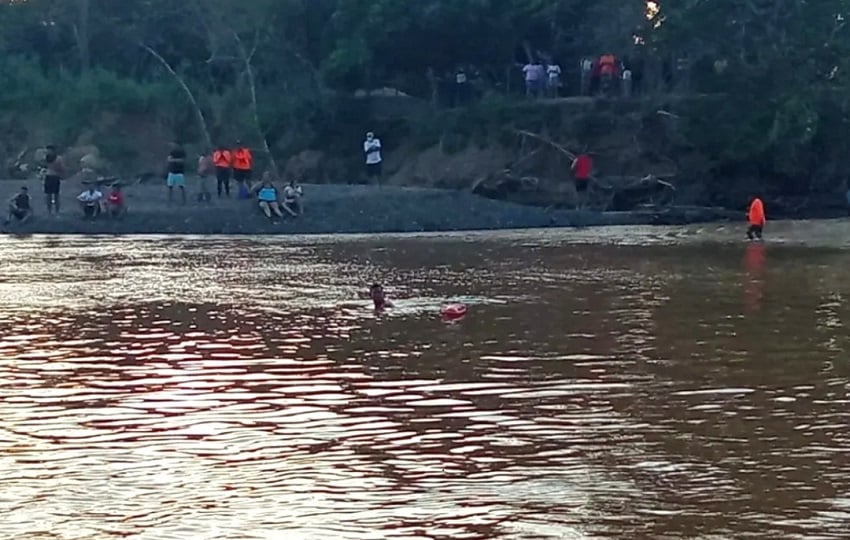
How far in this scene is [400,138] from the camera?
50125mm

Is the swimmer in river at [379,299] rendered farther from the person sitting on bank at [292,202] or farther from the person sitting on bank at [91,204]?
the person sitting on bank at [91,204]

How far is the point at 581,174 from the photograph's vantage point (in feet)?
141

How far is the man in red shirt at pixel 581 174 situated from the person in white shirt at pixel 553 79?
16.3ft

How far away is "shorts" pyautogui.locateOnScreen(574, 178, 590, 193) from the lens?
142ft

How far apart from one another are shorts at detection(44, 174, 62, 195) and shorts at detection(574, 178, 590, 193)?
44.7 feet

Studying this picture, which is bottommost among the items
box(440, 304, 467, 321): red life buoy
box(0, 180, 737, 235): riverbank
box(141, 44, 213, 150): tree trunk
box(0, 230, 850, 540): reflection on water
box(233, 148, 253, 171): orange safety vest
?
box(0, 230, 850, 540): reflection on water

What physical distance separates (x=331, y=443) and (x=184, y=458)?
1128 millimetres

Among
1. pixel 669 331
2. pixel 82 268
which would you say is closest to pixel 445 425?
pixel 669 331

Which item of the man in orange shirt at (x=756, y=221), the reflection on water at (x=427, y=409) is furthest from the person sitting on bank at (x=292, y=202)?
the reflection on water at (x=427, y=409)

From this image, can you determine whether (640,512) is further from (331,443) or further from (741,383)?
(741,383)

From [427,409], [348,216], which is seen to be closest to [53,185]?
[348,216]

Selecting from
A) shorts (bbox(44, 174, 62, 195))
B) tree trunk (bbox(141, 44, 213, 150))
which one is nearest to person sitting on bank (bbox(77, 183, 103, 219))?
shorts (bbox(44, 174, 62, 195))

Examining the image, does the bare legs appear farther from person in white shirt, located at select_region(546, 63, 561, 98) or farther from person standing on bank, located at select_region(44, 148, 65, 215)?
person in white shirt, located at select_region(546, 63, 561, 98)

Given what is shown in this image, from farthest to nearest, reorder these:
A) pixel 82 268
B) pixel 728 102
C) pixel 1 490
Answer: pixel 728 102 → pixel 82 268 → pixel 1 490
